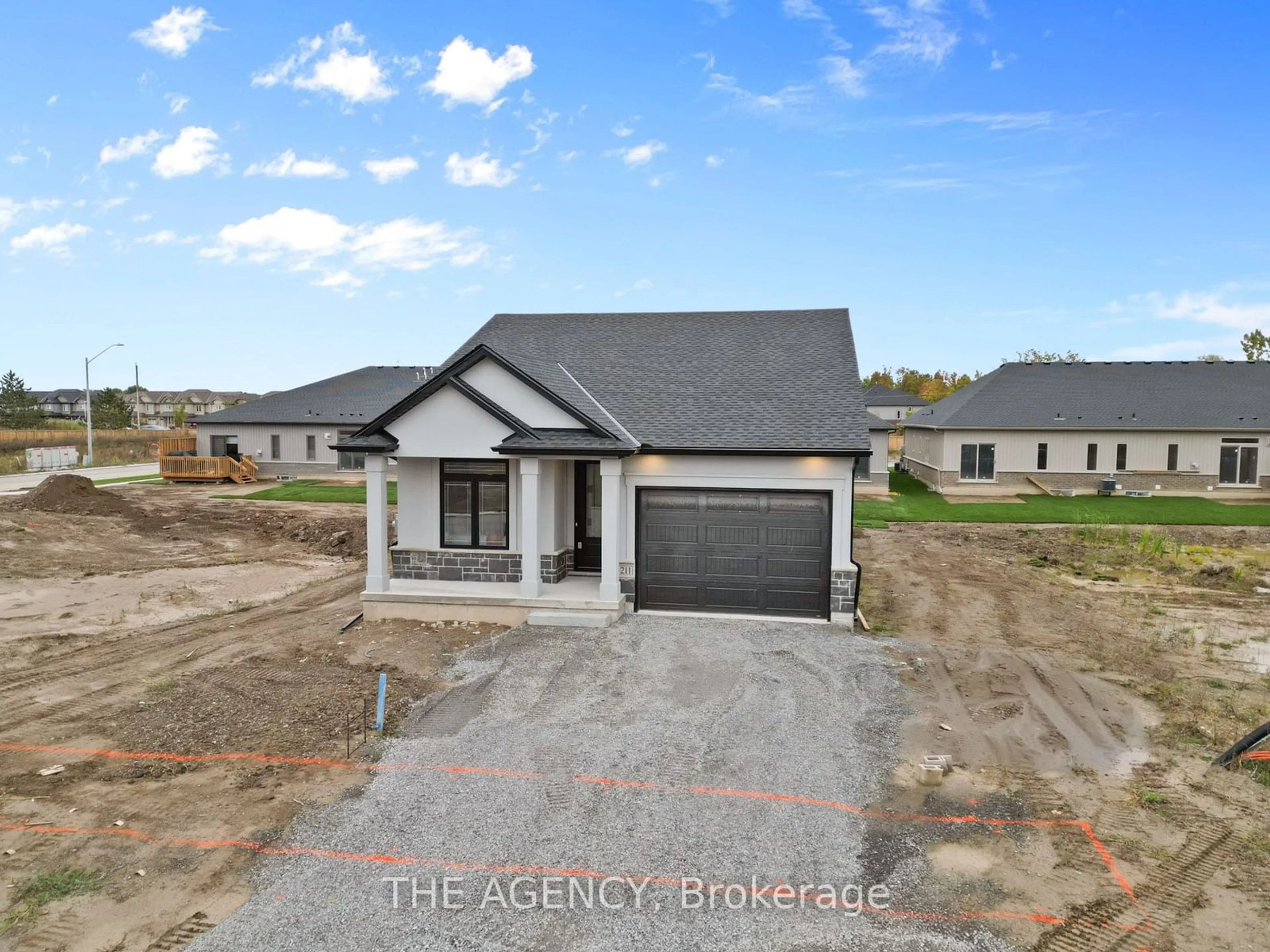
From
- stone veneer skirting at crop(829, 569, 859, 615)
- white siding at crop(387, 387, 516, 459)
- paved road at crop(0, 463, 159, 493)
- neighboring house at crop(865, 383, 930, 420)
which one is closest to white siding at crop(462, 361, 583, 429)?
white siding at crop(387, 387, 516, 459)

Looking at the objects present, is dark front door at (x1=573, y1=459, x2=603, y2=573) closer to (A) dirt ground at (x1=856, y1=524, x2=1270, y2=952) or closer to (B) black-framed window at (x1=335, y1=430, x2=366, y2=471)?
(A) dirt ground at (x1=856, y1=524, x2=1270, y2=952)

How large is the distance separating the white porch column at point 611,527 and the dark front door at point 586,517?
1695 mm

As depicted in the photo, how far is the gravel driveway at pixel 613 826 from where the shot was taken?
5074mm

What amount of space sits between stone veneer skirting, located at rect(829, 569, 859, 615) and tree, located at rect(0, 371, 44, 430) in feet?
292

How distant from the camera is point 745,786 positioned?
23.2ft

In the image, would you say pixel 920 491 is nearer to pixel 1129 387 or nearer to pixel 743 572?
pixel 1129 387

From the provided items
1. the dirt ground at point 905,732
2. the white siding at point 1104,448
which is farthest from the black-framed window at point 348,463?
the white siding at point 1104,448

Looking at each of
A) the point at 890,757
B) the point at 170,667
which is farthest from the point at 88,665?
the point at 890,757

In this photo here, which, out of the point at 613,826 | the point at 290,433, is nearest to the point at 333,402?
the point at 290,433

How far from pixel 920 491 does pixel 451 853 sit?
106 ft

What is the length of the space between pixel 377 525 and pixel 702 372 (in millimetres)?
7024

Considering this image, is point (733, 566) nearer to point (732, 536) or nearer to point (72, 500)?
point (732, 536)

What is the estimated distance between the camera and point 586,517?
1490 centimetres

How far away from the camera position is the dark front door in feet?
48.3
